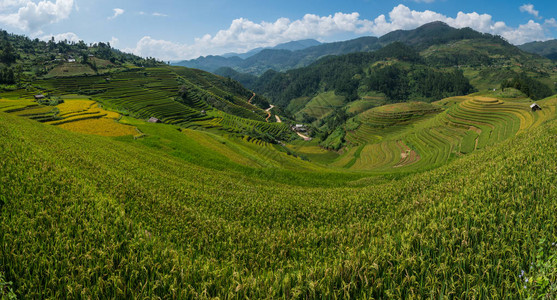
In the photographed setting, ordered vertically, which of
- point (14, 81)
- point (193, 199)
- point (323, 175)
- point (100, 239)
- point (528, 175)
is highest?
point (14, 81)

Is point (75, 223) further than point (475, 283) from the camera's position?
Yes

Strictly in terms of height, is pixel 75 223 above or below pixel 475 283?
above

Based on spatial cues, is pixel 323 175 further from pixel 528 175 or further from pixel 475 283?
pixel 475 283

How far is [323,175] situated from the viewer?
25.3 meters

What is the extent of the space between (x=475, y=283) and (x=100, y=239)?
8.71 m

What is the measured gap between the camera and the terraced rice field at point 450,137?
43.2 m

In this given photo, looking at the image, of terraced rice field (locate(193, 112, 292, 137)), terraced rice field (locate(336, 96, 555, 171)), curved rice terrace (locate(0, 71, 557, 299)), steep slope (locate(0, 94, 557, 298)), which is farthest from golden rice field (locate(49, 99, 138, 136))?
terraced rice field (locate(336, 96, 555, 171))

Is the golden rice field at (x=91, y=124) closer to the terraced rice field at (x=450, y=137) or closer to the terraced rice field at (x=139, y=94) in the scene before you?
the terraced rice field at (x=139, y=94)

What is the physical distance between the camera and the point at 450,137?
55.2 metres

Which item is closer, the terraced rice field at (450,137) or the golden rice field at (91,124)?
the golden rice field at (91,124)

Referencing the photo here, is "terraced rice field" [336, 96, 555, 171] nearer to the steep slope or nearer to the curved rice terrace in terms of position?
the curved rice terrace

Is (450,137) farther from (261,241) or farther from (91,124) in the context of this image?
(91,124)

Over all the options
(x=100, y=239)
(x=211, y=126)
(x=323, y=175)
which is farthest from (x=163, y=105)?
(x=100, y=239)

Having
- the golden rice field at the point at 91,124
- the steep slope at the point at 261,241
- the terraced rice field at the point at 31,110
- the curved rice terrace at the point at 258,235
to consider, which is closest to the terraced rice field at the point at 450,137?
the curved rice terrace at the point at 258,235
